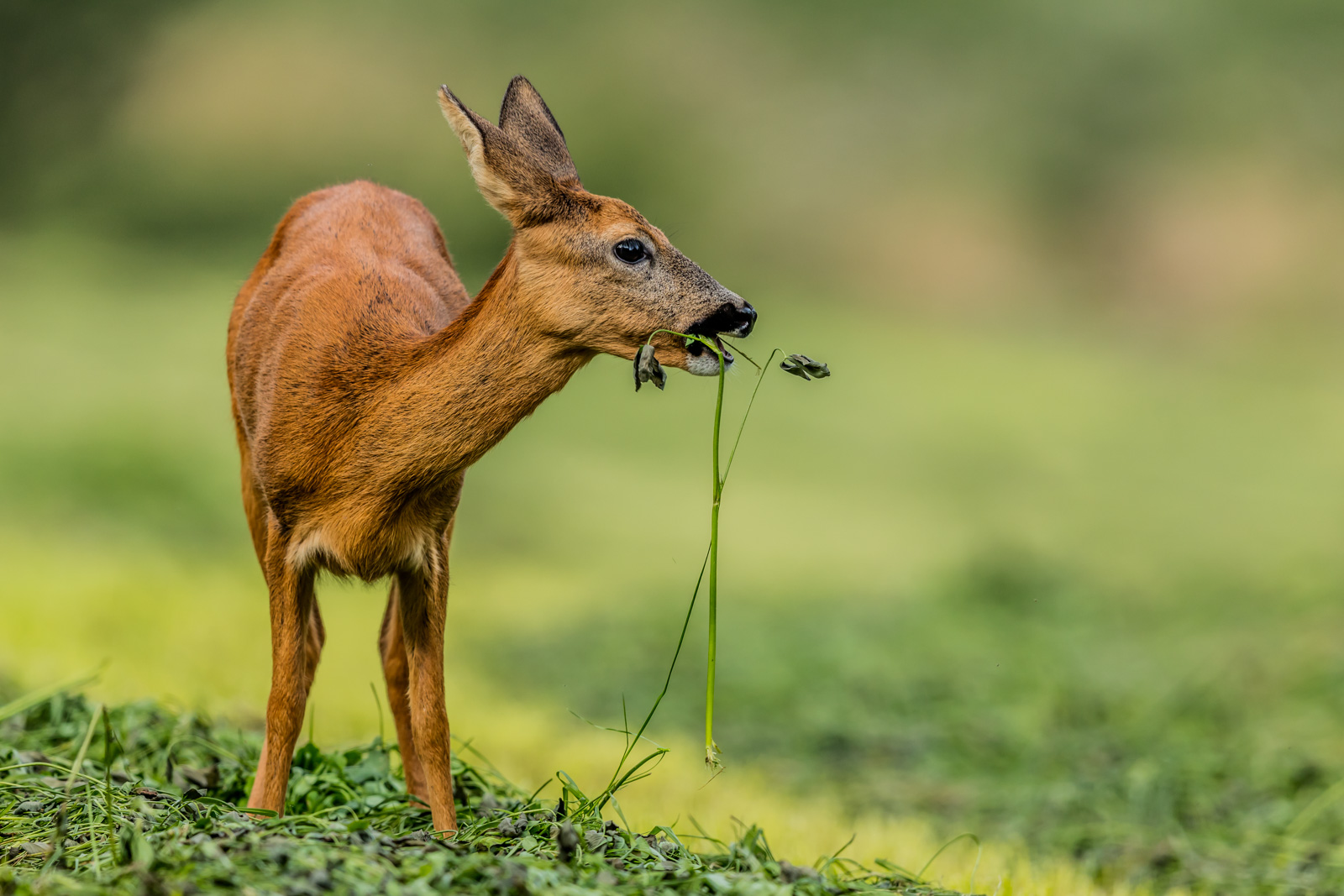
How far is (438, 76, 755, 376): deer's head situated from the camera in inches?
154

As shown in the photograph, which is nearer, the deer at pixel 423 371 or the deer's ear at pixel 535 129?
the deer at pixel 423 371

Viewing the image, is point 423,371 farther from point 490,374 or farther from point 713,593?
point 713,593

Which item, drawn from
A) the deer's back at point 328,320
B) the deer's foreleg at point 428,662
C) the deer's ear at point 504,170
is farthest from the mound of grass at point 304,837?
the deer's ear at point 504,170

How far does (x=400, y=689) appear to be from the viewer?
5.07 meters

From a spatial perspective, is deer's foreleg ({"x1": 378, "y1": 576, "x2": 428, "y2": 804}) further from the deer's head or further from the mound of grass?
the deer's head

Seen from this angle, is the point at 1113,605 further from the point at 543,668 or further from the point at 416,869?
the point at 416,869

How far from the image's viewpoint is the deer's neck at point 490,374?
4023mm

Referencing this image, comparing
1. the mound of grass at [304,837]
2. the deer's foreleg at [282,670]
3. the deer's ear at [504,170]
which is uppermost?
the deer's ear at [504,170]

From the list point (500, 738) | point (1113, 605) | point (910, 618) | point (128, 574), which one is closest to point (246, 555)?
point (128, 574)

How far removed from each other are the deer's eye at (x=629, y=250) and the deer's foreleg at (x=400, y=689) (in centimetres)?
168

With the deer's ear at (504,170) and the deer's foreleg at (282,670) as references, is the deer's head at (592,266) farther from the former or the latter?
the deer's foreleg at (282,670)

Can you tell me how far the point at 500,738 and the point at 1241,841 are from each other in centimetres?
395

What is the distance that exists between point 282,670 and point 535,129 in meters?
2.01

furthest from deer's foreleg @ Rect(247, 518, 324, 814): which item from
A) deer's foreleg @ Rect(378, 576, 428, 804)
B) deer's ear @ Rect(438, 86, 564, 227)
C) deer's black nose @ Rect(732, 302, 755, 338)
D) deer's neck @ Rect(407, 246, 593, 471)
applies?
deer's black nose @ Rect(732, 302, 755, 338)
